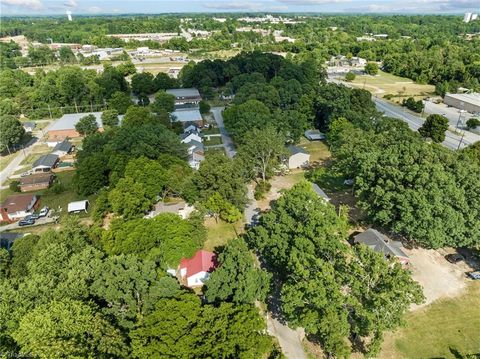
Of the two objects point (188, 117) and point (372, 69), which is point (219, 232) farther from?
point (372, 69)

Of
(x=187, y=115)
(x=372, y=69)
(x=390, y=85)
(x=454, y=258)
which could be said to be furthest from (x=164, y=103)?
(x=372, y=69)

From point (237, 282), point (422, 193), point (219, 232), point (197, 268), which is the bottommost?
point (219, 232)

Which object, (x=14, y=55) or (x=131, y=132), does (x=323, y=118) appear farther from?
(x=14, y=55)

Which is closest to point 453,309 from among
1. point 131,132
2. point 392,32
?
point 131,132

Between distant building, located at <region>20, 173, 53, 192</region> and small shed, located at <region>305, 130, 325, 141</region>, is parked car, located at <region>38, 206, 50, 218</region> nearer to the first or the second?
distant building, located at <region>20, 173, 53, 192</region>

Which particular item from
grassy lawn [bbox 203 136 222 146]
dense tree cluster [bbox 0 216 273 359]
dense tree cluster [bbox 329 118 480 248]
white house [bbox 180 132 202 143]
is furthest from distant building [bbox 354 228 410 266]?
grassy lawn [bbox 203 136 222 146]

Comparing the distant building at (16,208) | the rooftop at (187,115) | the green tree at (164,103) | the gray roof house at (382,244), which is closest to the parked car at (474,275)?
the gray roof house at (382,244)

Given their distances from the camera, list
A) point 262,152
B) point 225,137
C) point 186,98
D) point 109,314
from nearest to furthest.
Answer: point 109,314
point 262,152
point 225,137
point 186,98
